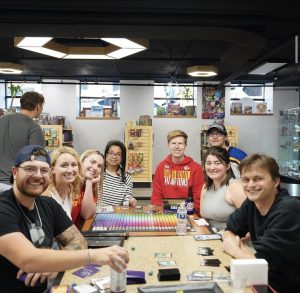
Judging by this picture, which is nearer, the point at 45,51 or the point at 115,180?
the point at 115,180

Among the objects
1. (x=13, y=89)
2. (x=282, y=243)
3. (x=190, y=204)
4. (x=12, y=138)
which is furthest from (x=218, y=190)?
(x=13, y=89)

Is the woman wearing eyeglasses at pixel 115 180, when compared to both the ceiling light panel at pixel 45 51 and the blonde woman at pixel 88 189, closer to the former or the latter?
the blonde woman at pixel 88 189

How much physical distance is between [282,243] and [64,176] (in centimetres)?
181

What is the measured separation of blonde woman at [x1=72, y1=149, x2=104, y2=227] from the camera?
3258 millimetres

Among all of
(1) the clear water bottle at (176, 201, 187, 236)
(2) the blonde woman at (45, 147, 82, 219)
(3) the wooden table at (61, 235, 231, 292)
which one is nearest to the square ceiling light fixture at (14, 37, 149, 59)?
(2) the blonde woman at (45, 147, 82, 219)

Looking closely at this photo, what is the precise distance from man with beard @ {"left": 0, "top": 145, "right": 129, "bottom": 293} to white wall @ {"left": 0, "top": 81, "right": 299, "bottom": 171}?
929 centimetres

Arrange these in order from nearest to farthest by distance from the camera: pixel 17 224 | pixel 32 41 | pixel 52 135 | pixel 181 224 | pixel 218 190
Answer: pixel 17 224
pixel 181 224
pixel 218 190
pixel 32 41
pixel 52 135

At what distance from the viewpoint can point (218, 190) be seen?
3.28m

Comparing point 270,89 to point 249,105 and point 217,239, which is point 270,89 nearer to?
point 249,105

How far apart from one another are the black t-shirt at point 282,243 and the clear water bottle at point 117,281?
2.82 ft

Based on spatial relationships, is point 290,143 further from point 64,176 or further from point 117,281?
point 117,281

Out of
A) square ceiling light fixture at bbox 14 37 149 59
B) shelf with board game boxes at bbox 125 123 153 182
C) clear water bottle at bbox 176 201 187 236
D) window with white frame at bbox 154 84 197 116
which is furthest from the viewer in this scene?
window with white frame at bbox 154 84 197 116

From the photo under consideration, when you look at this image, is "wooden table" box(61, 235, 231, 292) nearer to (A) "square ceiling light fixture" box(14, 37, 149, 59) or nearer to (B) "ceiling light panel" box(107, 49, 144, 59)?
(A) "square ceiling light fixture" box(14, 37, 149, 59)

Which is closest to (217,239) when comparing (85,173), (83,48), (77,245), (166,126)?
(77,245)
